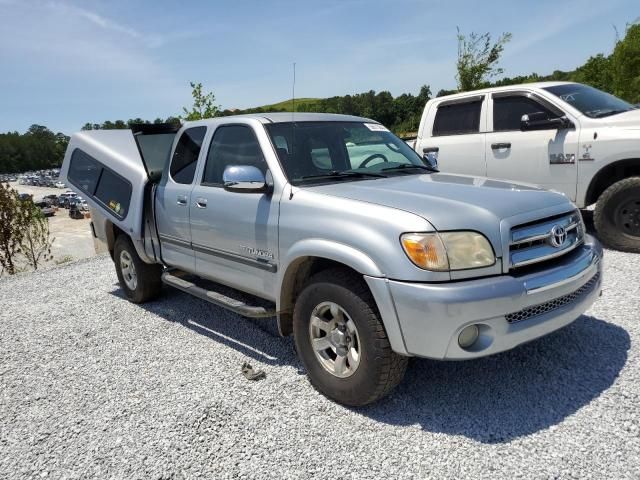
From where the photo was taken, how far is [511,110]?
252 inches

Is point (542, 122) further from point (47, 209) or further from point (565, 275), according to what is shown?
point (47, 209)

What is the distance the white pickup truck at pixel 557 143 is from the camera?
5.50 m

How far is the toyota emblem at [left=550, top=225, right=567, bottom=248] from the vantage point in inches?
111

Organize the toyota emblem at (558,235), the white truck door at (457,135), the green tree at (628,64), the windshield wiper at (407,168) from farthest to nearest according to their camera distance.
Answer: the green tree at (628,64) < the white truck door at (457,135) < the windshield wiper at (407,168) < the toyota emblem at (558,235)

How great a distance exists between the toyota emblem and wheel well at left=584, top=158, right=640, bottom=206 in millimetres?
3377

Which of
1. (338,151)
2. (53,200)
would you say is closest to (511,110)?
(338,151)

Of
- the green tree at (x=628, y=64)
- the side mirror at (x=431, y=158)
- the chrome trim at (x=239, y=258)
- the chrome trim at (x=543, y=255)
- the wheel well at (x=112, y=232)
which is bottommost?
the wheel well at (x=112, y=232)

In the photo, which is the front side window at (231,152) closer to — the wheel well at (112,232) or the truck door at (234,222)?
the truck door at (234,222)

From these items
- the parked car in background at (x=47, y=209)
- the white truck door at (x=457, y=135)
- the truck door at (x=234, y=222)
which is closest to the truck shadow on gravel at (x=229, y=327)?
the truck door at (x=234, y=222)

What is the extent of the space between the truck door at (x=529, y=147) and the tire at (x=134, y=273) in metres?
4.52

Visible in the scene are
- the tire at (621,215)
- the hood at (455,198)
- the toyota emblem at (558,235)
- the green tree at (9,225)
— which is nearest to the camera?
the hood at (455,198)

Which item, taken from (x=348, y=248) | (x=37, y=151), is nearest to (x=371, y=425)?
(x=348, y=248)

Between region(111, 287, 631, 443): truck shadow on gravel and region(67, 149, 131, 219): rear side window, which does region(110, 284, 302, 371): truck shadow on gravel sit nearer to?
region(111, 287, 631, 443): truck shadow on gravel

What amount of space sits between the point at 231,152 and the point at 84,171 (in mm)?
2339
